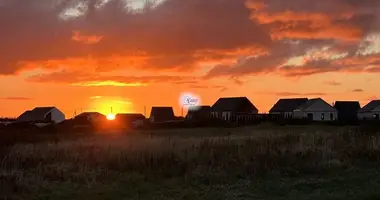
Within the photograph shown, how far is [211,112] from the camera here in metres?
121

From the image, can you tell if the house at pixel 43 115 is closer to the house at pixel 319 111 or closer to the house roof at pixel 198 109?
the house roof at pixel 198 109

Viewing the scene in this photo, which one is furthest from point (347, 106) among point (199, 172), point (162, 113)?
point (199, 172)

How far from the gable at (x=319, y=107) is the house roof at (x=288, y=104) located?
6571 millimetres

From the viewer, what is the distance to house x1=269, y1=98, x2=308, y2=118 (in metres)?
117

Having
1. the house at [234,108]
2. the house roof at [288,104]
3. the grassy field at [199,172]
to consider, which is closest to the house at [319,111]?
the house roof at [288,104]

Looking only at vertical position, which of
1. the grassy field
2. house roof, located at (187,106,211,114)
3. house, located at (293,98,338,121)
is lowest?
the grassy field

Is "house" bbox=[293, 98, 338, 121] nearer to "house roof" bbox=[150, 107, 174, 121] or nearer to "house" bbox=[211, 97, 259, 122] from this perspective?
"house" bbox=[211, 97, 259, 122]

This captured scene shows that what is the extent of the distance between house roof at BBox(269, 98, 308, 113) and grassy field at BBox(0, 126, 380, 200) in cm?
9712

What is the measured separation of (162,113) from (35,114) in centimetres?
3255

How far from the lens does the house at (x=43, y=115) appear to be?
119875 mm

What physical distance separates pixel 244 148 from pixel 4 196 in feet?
33.6

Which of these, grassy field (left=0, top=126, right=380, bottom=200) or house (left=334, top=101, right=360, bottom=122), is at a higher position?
house (left=334, top=101, right=360, bottom=122)

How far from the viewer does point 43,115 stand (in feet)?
396

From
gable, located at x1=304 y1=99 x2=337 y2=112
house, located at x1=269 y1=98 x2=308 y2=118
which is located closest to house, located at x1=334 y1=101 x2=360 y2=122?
house, located at x1=269 y1=98 x2=308 y2=118
